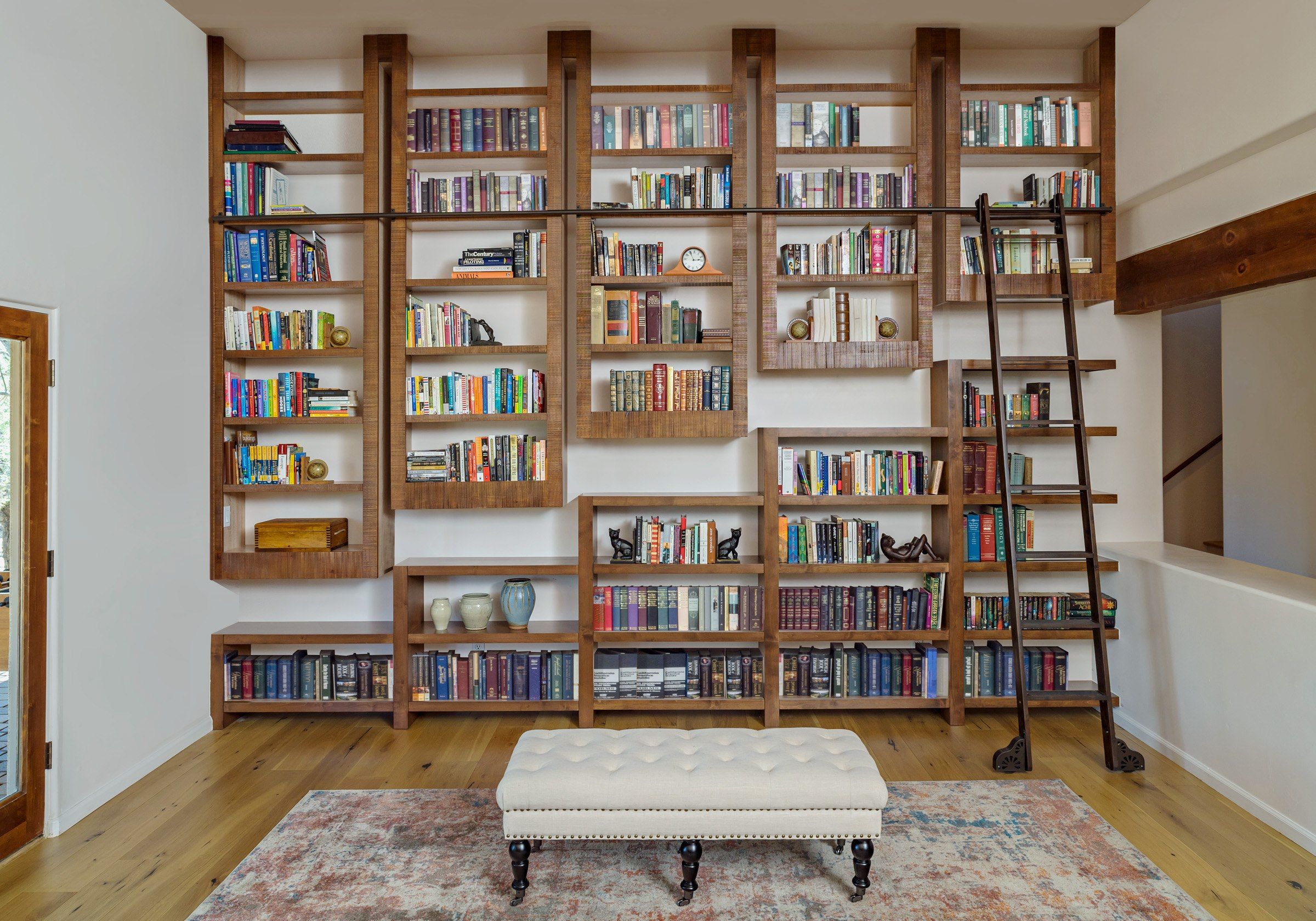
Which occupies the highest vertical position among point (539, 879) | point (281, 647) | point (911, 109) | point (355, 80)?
point (355, 80)

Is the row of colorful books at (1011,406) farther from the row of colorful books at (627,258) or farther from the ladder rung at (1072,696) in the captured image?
the row of colorful books at (627,258)

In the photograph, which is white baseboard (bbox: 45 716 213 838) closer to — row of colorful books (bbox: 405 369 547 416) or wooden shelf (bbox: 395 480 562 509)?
wooden shelf (bbox: 395 480 562 509)

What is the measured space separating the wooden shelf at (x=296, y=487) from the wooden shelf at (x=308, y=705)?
1.08 metres

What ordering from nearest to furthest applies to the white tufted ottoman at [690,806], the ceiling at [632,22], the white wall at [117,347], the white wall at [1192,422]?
the white tufted ottoman at [690,806] → the white wall at [117,347] → the ceiling at [632,22] → the white wall at [1192,422]

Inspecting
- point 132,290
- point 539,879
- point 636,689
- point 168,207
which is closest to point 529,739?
point 539,879

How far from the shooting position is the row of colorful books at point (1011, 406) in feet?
12.9

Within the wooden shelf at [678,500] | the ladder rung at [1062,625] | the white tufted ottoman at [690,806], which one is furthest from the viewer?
the wooden shelf at [678,500]

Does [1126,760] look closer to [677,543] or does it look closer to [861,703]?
[861,703]

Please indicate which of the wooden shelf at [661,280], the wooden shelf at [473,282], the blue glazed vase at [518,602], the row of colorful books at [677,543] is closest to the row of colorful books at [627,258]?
the wooden shelf at [661,280]

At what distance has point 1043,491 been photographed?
347 cm

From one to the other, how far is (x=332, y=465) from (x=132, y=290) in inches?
50.2

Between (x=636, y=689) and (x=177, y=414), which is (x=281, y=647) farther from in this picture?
(x=636, y=689)

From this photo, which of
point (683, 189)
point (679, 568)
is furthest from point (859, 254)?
point (679, 568)

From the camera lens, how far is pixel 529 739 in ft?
8.77
